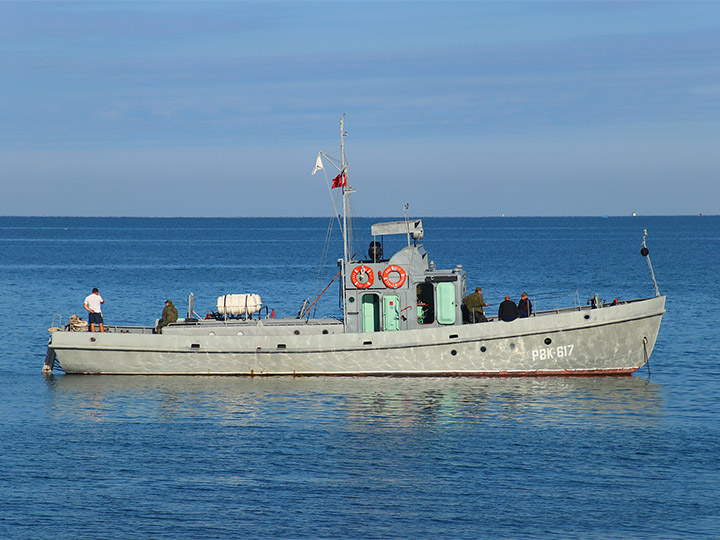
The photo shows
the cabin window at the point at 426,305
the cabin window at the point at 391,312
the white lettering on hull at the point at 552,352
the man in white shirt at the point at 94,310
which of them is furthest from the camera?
the man in white shirt at the point at 94,310

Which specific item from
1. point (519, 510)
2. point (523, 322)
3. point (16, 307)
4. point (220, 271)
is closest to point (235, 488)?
point (519, 510)

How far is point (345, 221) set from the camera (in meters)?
27.6

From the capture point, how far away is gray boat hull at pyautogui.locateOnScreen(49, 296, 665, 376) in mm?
27641

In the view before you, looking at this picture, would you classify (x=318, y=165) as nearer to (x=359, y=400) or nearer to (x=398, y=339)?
(x=398, y=339)

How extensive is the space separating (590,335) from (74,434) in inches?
592

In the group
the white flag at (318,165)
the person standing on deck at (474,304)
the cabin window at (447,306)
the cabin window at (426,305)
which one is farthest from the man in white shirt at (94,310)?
the person standing on deck at (474,304)

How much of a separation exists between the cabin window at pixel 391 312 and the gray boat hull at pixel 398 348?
625 millimetres

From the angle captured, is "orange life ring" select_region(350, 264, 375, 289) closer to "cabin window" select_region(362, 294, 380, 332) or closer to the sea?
"cabin window" select_region(362, 294, 380, 332)

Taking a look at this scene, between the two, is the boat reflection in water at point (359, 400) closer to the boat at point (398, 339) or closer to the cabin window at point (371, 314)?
the boat at point (398, 339)

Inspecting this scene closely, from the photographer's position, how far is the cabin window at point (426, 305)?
2842cm

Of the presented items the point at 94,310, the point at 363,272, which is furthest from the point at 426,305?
the point at 94,310

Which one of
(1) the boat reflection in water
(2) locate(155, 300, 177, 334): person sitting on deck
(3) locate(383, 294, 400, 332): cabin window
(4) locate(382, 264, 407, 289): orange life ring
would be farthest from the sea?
(2) locate(155, 300, 177, 334): person sitting on deck

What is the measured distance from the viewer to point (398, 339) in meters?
27.7

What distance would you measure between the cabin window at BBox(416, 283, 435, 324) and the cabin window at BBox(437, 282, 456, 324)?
252 millimetres
